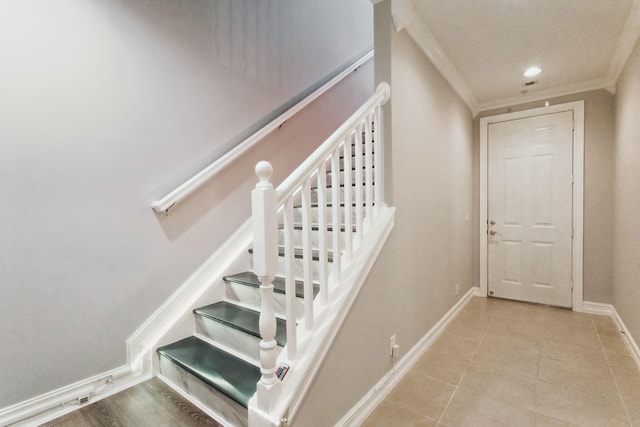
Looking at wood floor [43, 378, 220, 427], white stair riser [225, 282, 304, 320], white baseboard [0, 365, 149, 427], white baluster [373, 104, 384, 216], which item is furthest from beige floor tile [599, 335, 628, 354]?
white baseboard [0, 365, 149, 427]

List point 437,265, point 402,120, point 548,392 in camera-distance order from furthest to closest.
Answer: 1. point 437,265
2. point 402,120
3. point 548,392

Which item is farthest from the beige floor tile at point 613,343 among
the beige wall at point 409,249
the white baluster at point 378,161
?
the white baluster at point 378,161

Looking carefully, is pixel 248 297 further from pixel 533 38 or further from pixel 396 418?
pixel 533 38

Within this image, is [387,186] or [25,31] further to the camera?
[387,186]

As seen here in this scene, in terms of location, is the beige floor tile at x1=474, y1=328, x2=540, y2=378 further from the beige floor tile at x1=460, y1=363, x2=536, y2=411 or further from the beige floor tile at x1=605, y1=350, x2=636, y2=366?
the beige floor tile at x1=605, y1=350, x2=636, y2=366

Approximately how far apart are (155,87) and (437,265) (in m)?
2.59

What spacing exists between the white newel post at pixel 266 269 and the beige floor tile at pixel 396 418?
761 millimetres

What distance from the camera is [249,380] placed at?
4.87 feet

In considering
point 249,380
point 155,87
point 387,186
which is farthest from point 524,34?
point 249,380

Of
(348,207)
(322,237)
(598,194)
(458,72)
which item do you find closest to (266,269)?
(322,237)

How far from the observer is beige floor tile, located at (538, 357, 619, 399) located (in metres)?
1.91

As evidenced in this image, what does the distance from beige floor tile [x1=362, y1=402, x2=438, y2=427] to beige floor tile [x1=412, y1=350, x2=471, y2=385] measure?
1.47 feet

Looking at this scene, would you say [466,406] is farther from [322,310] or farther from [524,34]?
[524,34]

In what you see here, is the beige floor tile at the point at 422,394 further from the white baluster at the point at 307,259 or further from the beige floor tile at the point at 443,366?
the white baluster at the point at 307,259
